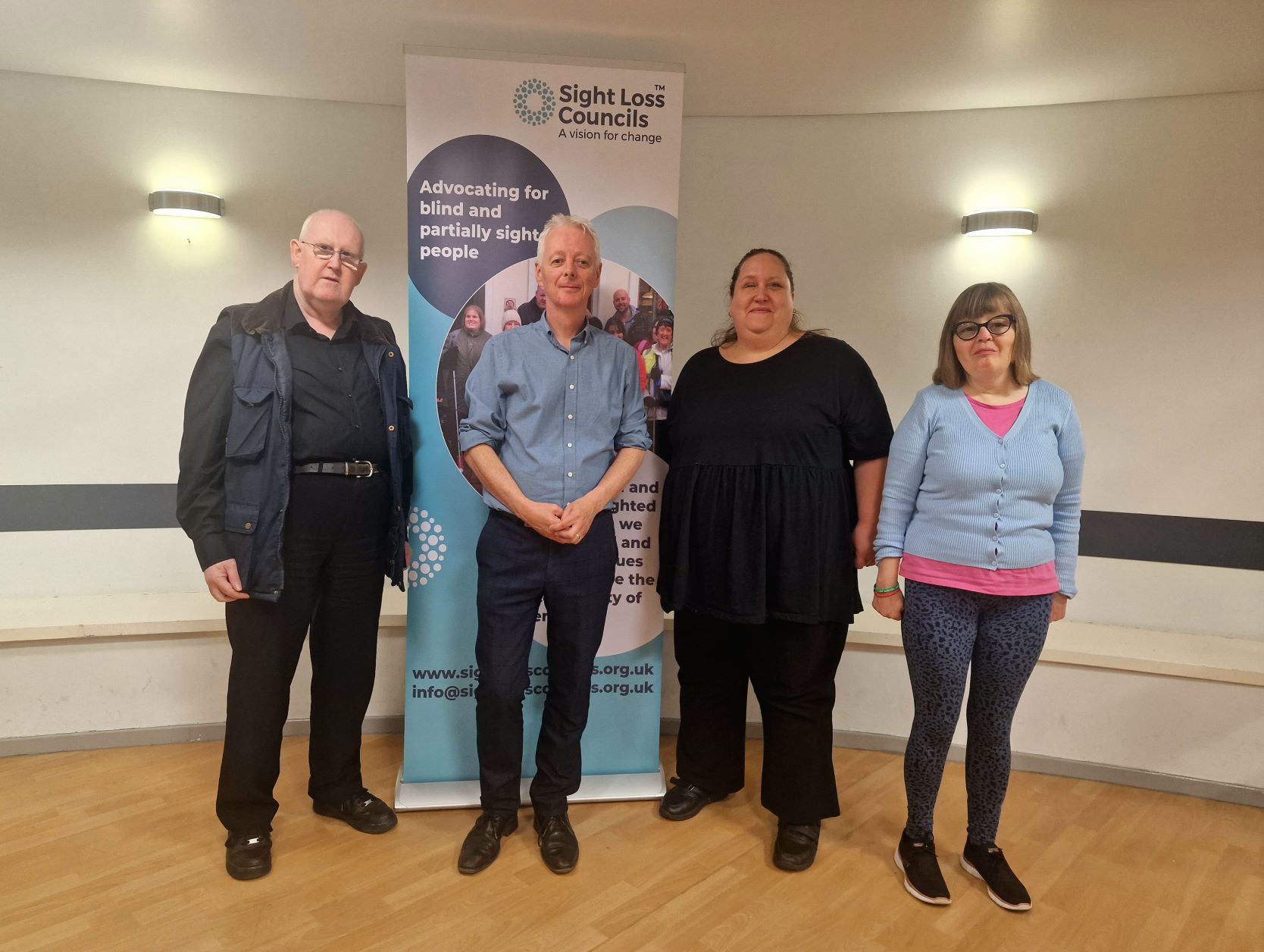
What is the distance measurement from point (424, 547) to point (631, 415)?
0.85m

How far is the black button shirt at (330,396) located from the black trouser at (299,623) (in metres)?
0.09

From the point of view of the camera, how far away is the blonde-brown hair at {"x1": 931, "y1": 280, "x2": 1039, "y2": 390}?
2.07m

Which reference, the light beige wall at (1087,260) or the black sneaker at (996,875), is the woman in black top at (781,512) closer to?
the black sneaker at (996,875)

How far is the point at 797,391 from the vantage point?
230 centimetres

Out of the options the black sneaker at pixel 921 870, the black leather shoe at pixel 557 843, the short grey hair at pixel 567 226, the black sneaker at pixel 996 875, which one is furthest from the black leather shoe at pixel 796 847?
the short grey hair at pixel 567 226

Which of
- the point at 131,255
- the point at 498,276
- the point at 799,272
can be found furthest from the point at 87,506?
the point at 799,272

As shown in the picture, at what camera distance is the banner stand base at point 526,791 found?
2.66 metres

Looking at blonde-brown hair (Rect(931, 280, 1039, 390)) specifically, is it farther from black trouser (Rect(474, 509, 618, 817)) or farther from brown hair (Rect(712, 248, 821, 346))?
black trouser (Rect(474, 509, 618, 817))

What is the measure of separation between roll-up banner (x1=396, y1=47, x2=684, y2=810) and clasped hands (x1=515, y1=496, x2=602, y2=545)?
451 millimetres

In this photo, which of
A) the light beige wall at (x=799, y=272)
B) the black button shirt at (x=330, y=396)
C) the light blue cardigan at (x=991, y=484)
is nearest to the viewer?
the light blue cardigan at (x=991, y=484)

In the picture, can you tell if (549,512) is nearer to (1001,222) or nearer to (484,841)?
(484,841)

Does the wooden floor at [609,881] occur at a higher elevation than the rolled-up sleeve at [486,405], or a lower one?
lower

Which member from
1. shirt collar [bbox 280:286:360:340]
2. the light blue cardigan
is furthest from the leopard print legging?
shirt collar [bbox 280:286:360:340]

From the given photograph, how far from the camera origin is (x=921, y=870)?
2270mm
